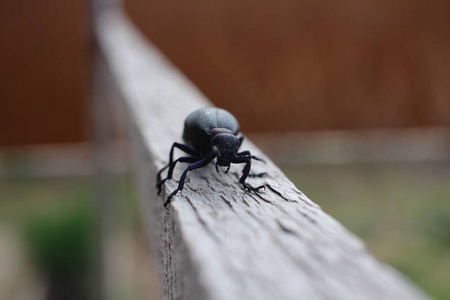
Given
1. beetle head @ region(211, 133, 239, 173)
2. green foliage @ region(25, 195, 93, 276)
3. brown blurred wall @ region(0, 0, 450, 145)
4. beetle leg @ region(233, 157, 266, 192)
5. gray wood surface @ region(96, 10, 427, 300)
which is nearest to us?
gray wood surface @ region(96, 10, 427, 300)

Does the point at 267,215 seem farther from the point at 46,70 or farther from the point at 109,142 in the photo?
the point at 46,70

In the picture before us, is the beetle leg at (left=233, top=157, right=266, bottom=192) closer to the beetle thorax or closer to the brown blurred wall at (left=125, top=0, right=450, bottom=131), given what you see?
the beetle thorax

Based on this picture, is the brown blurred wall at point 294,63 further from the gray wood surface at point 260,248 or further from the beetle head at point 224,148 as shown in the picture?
the gray wood surface at point 260,248

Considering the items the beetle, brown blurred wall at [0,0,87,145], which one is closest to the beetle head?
the beetle

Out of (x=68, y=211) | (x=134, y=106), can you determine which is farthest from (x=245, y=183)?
(x=68, y=211)

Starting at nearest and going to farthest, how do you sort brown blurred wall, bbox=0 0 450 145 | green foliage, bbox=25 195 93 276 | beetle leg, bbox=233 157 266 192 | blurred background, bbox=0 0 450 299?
beetle leg, bbox=233 157 266 192 < green foliage, bbox=25 195 93 276 < blurred background, bbox=0 0 450 299 < brown blurred wall, bbox=0 0 450 145

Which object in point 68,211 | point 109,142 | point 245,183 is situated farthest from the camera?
point 68,211
